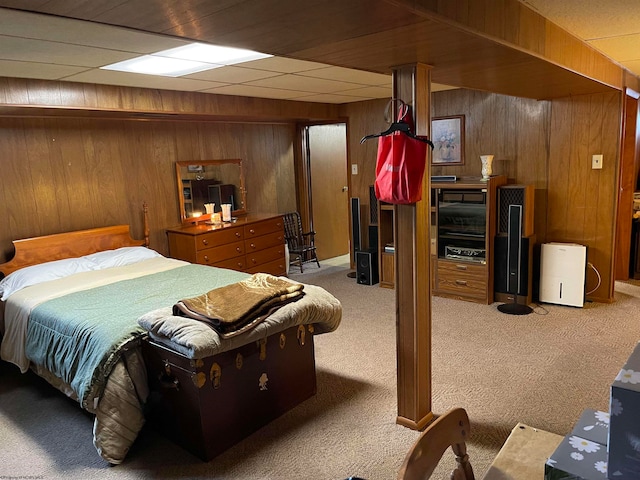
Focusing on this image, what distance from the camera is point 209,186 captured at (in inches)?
215

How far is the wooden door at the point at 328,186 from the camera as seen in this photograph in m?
6.77

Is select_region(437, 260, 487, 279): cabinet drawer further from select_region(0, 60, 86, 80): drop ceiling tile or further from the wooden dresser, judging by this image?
select_region(0, 60, 86, 80): drop ceiling tile

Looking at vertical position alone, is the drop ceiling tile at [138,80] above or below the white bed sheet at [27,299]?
above

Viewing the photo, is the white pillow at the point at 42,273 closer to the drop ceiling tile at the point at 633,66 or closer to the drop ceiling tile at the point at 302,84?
the drop ceiling tile at the point at 302,84

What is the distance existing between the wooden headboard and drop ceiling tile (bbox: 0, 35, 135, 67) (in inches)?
63.5

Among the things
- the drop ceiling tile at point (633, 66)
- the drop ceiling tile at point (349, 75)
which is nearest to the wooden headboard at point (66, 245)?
the drop ceiling tile at point (349, 75)

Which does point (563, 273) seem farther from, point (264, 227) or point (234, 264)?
point (234, 264)

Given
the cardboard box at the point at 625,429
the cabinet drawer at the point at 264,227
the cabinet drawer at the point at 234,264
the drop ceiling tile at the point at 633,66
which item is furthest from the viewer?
the cabinet drawer at the point at 264,227

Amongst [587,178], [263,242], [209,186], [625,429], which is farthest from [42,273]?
[587,178]

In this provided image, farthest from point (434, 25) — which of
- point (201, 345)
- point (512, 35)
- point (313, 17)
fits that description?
point (201, 345)

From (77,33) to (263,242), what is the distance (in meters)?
3.35

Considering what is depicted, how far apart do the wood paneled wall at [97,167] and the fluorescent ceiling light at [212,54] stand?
71.4 inches

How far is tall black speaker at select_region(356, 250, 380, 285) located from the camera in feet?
17.8

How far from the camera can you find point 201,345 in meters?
2.28
